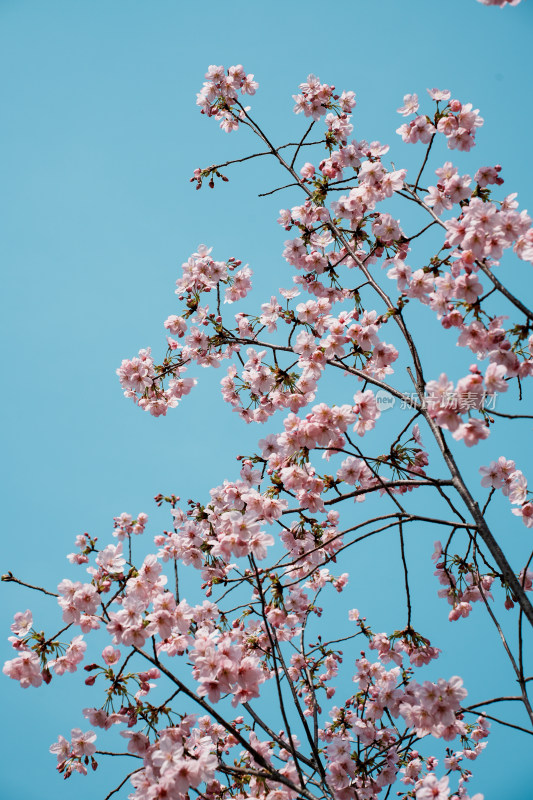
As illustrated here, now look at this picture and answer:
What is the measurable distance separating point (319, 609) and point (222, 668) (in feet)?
8.03

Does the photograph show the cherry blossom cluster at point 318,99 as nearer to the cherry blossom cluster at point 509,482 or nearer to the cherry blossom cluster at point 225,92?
the cherry blossom cluster at point 225,92

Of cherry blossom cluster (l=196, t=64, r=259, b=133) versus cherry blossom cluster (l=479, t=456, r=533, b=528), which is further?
cherry blossom cluster (l=196, t=64, r=259, b=133)

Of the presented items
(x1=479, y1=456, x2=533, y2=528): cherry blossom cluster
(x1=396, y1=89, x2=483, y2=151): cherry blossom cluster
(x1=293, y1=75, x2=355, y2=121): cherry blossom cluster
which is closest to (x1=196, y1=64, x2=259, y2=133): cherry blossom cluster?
(x1=293, y1=75, x2=355, y2=121): cherry blossom cluster

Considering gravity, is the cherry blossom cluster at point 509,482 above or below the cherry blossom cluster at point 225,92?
below

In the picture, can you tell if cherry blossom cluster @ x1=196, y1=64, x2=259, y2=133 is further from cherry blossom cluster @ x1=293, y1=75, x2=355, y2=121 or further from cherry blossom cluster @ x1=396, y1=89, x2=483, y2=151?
cherry blossom cluster @ x1=396, y1=89, x2=483, y2=151

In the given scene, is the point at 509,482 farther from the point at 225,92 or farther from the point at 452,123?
the point at 225,92

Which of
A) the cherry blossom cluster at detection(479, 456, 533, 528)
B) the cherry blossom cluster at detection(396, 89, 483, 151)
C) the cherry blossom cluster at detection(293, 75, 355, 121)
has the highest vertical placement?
the cherry blossom cluster at detection(293, 75, 355, 121)

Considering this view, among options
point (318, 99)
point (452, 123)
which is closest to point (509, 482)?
point (452, 123)

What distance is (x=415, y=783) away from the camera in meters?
5.27

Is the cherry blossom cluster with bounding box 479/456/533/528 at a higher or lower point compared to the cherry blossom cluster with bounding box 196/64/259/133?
lower

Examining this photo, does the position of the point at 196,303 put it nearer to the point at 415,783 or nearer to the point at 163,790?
the point at 163,790

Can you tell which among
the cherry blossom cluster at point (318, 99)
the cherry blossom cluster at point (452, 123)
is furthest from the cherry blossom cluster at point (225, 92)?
the cherry blossom cluster at point (452, 123)

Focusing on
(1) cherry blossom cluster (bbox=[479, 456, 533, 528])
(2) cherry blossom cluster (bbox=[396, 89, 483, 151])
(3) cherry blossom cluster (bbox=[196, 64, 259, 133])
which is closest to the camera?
(1) cherry blossom cluster (bbox=[479, 456, 533, 528])

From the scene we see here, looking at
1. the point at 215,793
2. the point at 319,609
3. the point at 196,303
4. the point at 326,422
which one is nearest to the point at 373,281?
the point at 326,422
